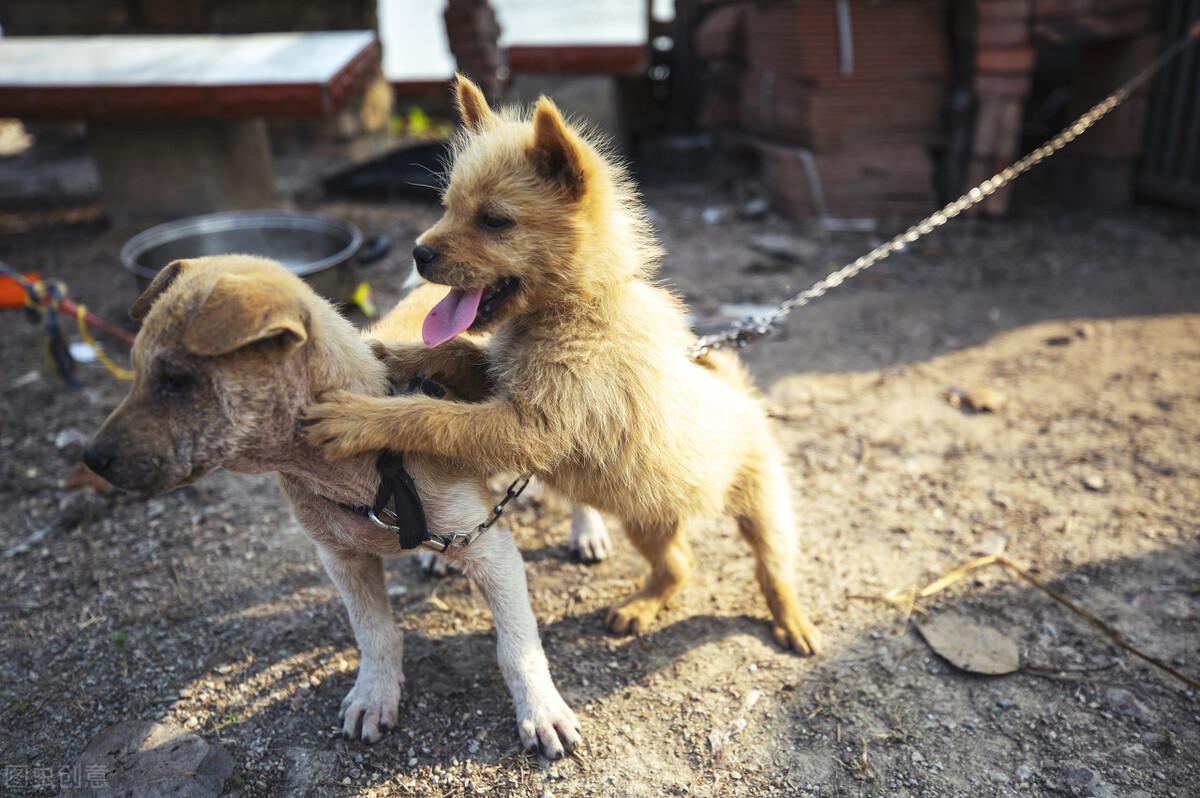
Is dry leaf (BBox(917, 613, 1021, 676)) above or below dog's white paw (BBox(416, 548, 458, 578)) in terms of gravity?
below

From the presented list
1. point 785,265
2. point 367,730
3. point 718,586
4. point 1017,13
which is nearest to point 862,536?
point 718,586

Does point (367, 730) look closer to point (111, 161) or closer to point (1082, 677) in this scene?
point (1082, 677)

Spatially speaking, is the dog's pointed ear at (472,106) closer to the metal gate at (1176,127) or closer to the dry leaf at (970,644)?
the dry leaf at (970,644)

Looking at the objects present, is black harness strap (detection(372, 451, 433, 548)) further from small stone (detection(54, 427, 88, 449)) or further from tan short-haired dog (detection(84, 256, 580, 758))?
small stone (detection(54, 427, 88, 449))

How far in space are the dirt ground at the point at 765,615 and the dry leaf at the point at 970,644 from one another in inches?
1.9

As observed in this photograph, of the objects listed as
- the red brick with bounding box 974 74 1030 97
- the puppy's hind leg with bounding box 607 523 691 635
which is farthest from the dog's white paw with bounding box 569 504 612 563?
the red brick with bounding box 974 74 1030 97

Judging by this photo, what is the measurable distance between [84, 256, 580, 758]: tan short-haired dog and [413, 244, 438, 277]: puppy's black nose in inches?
12.0

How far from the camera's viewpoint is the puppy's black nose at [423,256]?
2.69 metres

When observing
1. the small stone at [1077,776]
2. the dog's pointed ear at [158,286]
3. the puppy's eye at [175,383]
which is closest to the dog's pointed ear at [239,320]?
Result: the puppy's eye at [175,383]

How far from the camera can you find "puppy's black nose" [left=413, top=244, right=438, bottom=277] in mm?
2693

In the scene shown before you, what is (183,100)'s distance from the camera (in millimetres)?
7062

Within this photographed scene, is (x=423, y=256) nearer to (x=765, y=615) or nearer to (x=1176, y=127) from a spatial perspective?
(x=765, y=615)

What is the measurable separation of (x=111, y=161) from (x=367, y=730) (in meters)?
7.18

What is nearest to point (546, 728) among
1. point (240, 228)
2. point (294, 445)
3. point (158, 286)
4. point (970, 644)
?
point (294, 445)
